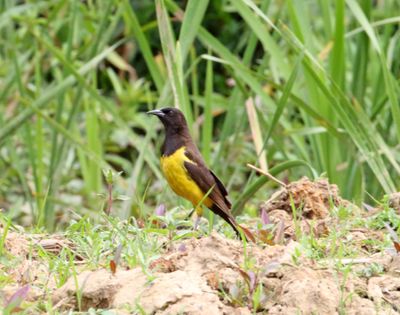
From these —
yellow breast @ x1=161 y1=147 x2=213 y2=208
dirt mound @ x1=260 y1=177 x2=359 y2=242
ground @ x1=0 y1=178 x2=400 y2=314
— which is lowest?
yellow breast @ x1=161 y1=147 x2=213 y2=208

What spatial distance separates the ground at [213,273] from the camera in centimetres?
376

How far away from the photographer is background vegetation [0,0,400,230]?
581 centimetres

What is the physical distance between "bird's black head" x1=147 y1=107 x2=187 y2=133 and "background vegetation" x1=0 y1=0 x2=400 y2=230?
0.31 ft

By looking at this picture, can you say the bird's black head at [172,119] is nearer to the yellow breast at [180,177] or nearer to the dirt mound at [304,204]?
the yellow breast at [180,177]

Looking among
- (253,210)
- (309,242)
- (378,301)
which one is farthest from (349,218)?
(253,210)

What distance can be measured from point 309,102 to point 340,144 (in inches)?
13.3

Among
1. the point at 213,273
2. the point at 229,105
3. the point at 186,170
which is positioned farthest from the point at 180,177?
the point at 213,273

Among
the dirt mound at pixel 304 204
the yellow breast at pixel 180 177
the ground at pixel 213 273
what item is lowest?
the yellow breast at pixel 180 177

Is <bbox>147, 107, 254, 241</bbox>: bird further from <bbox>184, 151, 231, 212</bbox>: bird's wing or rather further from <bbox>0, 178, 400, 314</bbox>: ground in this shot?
<bbox>0, 178, 400, 314</bbox>: ground

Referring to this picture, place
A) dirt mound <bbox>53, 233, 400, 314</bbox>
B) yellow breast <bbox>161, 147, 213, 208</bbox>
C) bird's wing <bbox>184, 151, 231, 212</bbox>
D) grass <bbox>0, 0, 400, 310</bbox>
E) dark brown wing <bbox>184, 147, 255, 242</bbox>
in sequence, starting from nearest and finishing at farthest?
1. dirt mound <bbox>53, 233, 400, 314</bbox>
2. grass <bbox>0, 0, 400, 310</bbox>
3. dark brown wing <bbox>184, 147, 255, 242</bbox>
4. bird's wing <bbox>184, 151, 231, 212</bbox>
5. yellow breast <bbox>161, 147, 213, 208</bbox>

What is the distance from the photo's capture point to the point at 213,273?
3904 mm

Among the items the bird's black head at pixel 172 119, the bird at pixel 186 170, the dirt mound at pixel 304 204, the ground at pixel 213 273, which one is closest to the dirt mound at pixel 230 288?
the ground at pixel 213 273

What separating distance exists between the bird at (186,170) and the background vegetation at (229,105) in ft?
0.37

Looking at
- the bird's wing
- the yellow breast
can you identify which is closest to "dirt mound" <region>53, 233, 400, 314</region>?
the bird's wing
